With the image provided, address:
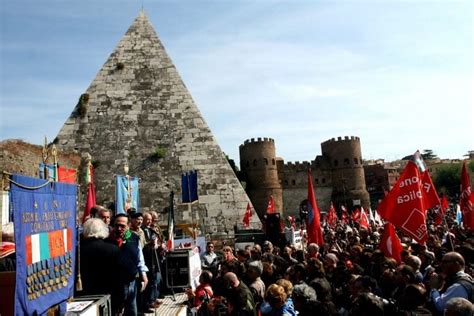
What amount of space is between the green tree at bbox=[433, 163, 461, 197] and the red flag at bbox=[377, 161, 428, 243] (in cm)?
6224

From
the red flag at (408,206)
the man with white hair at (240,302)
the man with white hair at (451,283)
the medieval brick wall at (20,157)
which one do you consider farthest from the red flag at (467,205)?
the medieval brick wall at (20,157)

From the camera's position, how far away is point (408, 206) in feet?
24.2

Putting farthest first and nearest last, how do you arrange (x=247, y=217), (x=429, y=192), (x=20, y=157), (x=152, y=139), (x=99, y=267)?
(x=152, y=139) < (x=247, y=217) < (x=20, y=157) < (x=429, y=192) < (x=99, y=267)

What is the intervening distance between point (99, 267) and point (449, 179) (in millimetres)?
69121

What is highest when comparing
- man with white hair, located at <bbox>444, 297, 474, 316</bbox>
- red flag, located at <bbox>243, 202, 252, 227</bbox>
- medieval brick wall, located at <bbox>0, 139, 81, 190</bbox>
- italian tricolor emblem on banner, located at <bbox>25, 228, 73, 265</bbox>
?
medieval brick wall, located at <bbox>0, 139, 81, 190</bbox>

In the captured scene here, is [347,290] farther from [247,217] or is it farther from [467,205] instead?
[247,217]

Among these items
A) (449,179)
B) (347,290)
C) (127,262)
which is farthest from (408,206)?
(449,179)

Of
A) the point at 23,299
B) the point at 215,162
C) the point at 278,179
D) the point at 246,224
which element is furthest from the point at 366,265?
the point at 278,179

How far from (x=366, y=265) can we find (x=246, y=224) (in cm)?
886

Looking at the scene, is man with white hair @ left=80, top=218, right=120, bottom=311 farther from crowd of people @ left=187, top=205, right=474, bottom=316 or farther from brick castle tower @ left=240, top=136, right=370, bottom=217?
brick castle tower @ left=240, top=136, right=370, bottom=217

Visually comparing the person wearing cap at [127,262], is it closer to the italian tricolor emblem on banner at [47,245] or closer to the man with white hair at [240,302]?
the italian tricolor emblem on banner at [47,245]

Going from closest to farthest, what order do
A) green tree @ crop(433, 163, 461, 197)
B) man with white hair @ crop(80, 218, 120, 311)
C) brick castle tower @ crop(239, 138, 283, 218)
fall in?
man with white hair @ crop(80, 218, 120, 311) < brick castle tower @ crop(239, 138, 283, 218) < green tree @ crop(433, 163, 461, 197)

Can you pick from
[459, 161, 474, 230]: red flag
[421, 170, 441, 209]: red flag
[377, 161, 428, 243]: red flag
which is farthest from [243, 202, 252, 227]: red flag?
[377, 161, 428, 243]: red flag

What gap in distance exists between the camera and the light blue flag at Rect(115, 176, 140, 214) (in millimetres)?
10273
